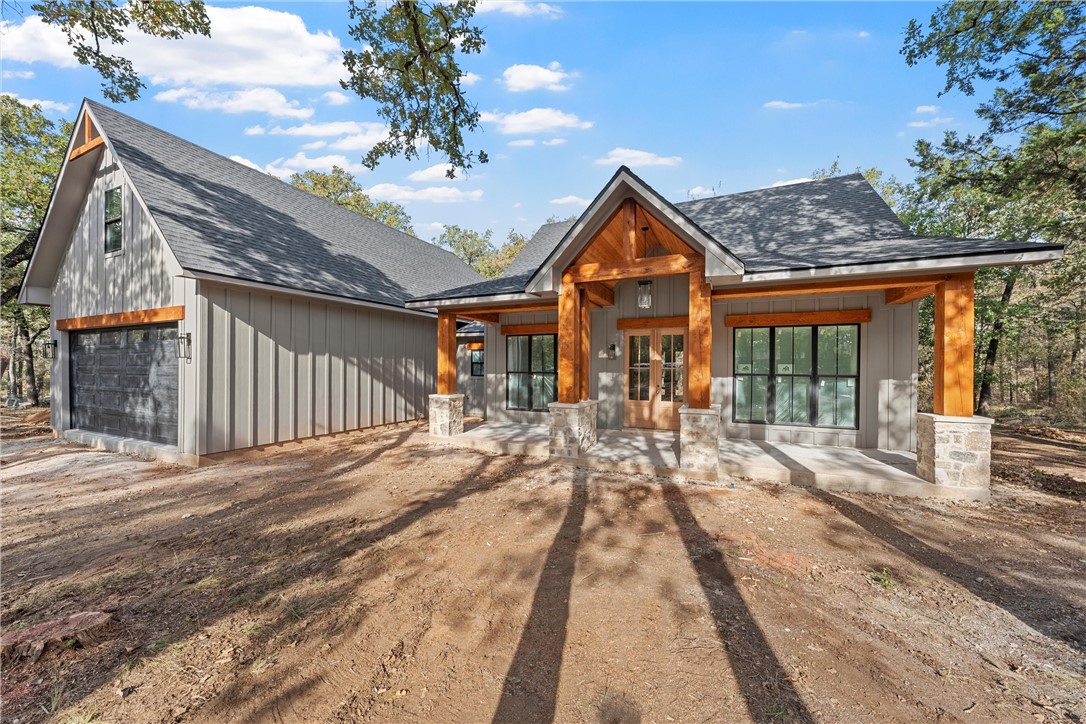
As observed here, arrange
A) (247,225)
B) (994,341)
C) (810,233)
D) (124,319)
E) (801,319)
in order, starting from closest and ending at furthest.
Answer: (801,319) → (810,233) → (124,319) → (247,225) → (994,341)

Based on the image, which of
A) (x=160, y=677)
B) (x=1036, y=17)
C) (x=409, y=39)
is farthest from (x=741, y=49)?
(x=160, y=677)

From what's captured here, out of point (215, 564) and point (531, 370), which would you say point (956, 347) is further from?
point (215, 564)

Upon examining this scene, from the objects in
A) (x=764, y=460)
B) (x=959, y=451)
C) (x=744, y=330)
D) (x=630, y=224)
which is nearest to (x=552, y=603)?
(x=764, y=460)

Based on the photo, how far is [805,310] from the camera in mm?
7402

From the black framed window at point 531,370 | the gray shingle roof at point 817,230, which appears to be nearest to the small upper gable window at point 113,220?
the black framed window at point 531,370

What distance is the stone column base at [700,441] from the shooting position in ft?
19.3

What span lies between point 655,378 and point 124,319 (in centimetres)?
1063

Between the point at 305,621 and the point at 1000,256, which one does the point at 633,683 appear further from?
the point at 1000,256

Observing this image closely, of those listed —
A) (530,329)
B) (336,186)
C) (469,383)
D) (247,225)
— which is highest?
(336,186)

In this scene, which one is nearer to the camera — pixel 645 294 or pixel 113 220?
pixel 645 294

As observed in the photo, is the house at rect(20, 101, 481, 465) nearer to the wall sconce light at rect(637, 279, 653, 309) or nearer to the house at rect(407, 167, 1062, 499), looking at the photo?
the house at rect(407, 167, 1062, 499)

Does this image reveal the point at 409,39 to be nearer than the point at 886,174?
Result: Yes

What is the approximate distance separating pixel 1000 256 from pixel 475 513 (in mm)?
6787

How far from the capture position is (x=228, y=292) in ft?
24.5
